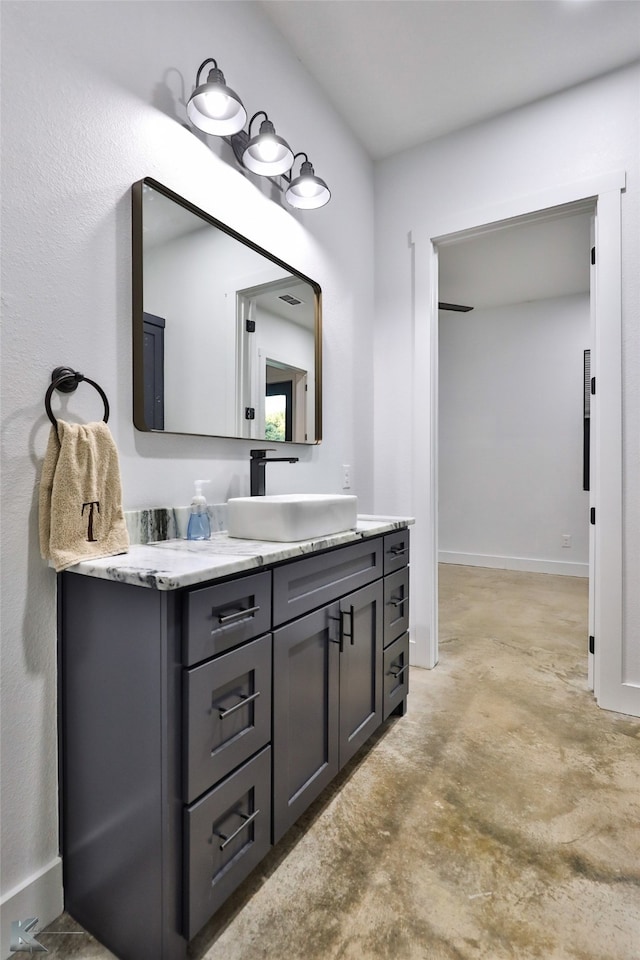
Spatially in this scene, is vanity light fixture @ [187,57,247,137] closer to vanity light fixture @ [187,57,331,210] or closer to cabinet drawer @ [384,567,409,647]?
vanity light fixture @ [187,57,331,210]

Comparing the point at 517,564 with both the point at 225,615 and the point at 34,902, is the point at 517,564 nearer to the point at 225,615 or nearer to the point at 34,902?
the point at 225,615

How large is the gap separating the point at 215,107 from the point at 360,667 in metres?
1.89

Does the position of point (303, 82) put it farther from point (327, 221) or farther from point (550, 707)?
point (550, 707)

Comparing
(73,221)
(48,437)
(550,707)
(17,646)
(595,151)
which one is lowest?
(550,707)

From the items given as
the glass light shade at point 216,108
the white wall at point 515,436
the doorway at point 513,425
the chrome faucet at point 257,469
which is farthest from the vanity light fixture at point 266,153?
the white wall at point 515,436

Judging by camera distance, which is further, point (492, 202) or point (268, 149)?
point (492, 202)

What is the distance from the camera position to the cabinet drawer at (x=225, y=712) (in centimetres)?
100

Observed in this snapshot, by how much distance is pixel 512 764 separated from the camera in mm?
1792

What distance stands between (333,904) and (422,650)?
5.14 ft

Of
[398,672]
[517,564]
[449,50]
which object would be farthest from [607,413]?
[517,564]

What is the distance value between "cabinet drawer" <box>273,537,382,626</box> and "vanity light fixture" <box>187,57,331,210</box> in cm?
140

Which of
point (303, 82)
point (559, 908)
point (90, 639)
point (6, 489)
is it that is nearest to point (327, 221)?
point (303, 82)

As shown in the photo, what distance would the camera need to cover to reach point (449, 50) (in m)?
2.14

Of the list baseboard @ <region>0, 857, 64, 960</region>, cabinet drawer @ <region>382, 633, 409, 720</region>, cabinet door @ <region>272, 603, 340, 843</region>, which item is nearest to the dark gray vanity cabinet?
cabinet drawer @ <region>382, 633, 409, 720</region>
